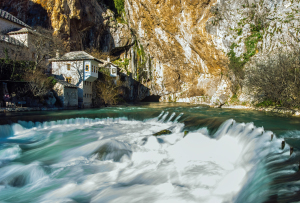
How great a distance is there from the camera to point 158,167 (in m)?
6.84

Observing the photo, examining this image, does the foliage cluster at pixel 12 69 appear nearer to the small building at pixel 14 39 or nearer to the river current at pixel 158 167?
the small building at pixel 14 39

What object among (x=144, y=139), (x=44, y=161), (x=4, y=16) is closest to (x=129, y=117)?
(x=144, y=139)

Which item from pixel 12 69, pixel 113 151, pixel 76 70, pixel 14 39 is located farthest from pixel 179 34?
pixel 113 151

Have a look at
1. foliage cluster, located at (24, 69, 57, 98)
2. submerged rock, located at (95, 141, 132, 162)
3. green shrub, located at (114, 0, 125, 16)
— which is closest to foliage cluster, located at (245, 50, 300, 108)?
submerged rock, located at (95, 141, 132, 162)

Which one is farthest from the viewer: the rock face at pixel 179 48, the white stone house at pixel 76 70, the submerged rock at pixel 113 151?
the rock face at pixel 179 48

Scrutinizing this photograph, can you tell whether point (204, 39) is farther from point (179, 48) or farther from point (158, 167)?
point (158, 167)

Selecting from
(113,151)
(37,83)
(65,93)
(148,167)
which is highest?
(37,83)

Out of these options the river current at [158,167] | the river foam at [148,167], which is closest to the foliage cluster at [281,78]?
the river current at [158,167]

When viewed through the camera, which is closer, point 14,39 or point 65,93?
point 65,93

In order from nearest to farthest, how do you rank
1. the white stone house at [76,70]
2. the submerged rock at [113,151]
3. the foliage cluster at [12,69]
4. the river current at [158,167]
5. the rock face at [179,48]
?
1. the river current at [158,167]
2. the submerged rock at [113,151]
3. the foliage cluster at [12,69]
4. the white stone house at [76,70]
5. the rock face at [179,48]

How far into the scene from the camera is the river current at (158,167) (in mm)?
4754

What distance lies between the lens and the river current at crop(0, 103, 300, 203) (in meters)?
4.75

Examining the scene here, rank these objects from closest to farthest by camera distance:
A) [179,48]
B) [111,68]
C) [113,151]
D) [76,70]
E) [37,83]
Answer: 1. [113,151]
2. [37,83]
3. [76,70]
4. [179,48]
5. [111,68]

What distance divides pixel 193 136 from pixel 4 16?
29.8 metres
